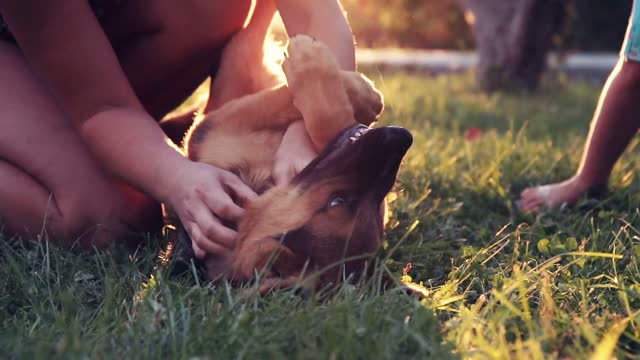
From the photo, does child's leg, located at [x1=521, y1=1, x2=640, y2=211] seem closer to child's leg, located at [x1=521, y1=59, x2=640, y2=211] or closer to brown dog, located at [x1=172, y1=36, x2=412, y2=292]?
child's leg, located at [x1=521, y1=59, x2=640, y2=211]

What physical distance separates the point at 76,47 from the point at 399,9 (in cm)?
1241

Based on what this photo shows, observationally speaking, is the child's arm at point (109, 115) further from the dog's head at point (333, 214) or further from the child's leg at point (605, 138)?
the child's leg at point (605, 138)

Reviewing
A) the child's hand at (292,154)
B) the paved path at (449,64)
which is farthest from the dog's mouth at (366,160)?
the paved path at (449,64)

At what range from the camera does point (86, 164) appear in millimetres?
2582

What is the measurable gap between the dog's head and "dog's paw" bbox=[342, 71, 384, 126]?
27 centimetres

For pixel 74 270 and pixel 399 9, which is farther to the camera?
pixel 399 9

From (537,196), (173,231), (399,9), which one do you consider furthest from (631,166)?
(399,9)

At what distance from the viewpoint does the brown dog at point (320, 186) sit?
1.90 metres

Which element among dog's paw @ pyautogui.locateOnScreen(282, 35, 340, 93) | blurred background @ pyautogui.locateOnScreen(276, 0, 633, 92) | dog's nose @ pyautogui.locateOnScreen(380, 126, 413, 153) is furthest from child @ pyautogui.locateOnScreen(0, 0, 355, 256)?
blurred background @ pyautogui.locateOnScreen(276, 0, 633, 92)

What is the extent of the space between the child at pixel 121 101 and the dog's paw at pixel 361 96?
0.55ft

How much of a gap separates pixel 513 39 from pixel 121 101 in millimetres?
5518

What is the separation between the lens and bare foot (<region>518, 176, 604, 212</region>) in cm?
298

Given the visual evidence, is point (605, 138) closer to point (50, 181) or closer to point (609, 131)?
point (609, 131)

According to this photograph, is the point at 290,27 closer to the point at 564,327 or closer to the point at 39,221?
the point at 39,221
